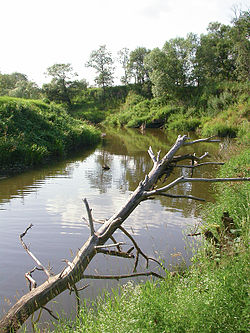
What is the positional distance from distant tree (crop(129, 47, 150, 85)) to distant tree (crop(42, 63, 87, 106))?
30.0 feet

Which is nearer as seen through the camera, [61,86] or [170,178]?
[170,178]

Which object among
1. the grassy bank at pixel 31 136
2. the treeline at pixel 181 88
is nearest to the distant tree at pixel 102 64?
the treeline at pixel 181 88

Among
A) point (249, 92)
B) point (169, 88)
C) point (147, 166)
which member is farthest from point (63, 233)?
point (169, 88)

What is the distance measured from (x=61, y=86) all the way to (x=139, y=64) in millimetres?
13800

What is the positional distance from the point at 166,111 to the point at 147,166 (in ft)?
73.2

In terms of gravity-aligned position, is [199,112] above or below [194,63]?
below

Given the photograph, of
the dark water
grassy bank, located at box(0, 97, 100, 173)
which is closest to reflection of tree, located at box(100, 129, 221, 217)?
the dark water

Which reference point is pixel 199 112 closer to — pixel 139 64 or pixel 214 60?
pixel 214 60

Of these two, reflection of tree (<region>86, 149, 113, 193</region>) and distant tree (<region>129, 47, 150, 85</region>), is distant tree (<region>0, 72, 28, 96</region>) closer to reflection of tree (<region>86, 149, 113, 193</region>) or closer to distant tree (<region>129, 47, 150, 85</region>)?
distant tree (<region>129, 47, 150, 85</region>)

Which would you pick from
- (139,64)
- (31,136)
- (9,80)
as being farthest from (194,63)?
(9,80)

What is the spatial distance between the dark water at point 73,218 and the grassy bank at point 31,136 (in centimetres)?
93

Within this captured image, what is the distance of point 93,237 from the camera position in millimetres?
3947

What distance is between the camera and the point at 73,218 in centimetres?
725

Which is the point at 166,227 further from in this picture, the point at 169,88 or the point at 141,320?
the point at 169,88
